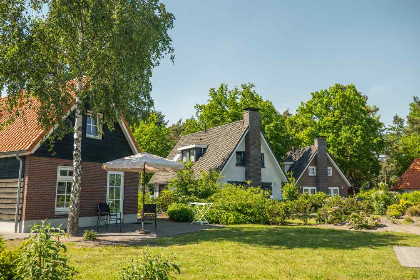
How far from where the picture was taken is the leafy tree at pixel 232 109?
39.7m

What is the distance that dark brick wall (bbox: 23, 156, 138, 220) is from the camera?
44.7ft

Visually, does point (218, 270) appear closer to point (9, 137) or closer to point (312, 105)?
point (9, 137)

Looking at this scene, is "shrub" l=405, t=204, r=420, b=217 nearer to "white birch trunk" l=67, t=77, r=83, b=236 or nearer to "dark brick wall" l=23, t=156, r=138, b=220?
"dark brick wall" l=23, t=156, r=138, b=220

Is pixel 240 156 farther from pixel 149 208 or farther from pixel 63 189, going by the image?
pixel 63 189

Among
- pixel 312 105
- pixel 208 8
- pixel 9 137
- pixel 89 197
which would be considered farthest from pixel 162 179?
pixel 312 105

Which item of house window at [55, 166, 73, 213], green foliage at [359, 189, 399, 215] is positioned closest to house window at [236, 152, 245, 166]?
green foliage at [359, 189, 399, 215]

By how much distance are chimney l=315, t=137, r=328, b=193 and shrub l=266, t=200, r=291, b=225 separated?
20138mm

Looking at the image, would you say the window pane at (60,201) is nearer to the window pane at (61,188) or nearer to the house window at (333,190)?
the window pane at (61,188)

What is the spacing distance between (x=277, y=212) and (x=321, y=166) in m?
21.0

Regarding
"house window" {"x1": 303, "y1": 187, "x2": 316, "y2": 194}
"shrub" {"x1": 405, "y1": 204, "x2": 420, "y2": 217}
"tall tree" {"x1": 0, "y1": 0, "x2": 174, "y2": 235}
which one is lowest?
"shrub" {"x1": 405, "y1": 204, "x2": 420, "y2": 217}

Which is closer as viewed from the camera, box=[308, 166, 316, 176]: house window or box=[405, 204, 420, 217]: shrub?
box=[405, 204, 420, 217]: shrub

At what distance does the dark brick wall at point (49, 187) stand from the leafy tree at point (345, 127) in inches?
1287

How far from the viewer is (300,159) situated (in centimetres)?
3819

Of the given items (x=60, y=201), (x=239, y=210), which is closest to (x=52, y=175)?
(x=60, y=201)
